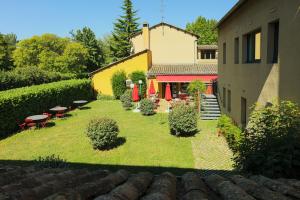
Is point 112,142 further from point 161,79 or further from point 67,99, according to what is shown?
point 161,79

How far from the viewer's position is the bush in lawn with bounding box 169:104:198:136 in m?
17.8

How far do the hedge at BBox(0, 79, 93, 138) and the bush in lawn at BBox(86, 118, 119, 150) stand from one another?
320 inches

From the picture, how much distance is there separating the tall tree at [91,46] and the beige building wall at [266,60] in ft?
157

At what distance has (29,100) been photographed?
22.6 meters

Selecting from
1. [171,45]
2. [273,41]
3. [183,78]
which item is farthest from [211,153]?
[171,45]

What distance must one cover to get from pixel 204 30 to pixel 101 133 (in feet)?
229

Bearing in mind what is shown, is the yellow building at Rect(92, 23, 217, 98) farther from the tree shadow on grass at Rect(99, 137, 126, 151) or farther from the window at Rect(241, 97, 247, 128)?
the window at Rect(241, 97, 247, 128)

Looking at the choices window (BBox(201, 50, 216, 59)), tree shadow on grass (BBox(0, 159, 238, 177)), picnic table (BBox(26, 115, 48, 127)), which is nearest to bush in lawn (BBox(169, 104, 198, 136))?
tree shadow on grass (BBox(0, 159, 238, 177))

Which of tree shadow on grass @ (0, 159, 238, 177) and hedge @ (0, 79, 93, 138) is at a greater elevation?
hedge @ (0, 79, 93, 138)

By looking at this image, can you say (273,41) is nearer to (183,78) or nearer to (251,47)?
(251,47)

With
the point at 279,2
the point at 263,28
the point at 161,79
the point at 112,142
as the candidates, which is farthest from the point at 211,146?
the point at 161,79

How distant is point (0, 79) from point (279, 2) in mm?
27892

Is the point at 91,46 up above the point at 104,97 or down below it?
above

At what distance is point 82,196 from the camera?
343 cm
